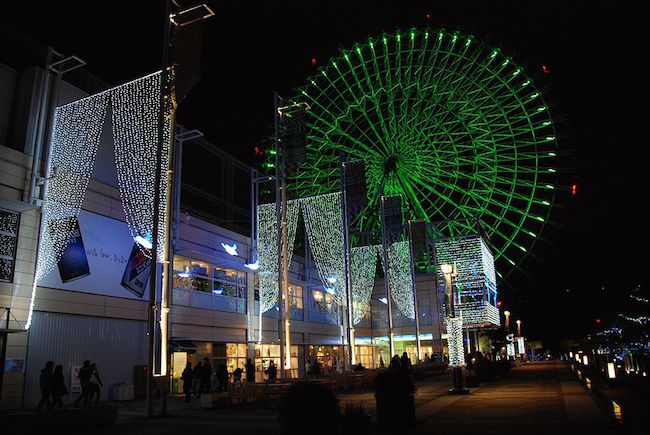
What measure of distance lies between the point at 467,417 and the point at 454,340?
46.7ft

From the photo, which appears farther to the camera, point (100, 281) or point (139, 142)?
point (100, 281)

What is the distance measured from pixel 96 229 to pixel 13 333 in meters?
5.50

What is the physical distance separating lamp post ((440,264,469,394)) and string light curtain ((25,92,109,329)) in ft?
47.9

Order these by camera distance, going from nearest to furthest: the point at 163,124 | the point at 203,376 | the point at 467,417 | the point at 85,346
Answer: the point at 467,417 < the point at 163,124 < the point at 85,346 < the point at 203,376

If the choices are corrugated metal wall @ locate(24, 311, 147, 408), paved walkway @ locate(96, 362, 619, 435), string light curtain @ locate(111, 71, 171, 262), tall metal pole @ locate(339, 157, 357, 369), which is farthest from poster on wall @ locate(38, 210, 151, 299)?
tall metal pole @ locate(339, 157, 357, 369)

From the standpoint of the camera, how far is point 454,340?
27266 mm

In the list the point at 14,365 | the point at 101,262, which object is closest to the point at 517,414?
the point at 14,365

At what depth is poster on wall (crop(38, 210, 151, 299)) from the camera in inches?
890

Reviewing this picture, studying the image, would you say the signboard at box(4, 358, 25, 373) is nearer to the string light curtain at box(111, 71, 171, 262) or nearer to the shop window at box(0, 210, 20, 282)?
the shop window at box(0, 210, 20, 282)

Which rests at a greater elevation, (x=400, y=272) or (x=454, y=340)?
(x=400, y=272)

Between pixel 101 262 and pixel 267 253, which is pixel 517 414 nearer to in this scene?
pixel 101 262

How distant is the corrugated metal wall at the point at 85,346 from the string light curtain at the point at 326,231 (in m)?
10.5

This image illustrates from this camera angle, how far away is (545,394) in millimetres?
19281

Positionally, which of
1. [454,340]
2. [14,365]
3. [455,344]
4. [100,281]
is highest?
[100,281]
